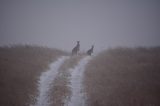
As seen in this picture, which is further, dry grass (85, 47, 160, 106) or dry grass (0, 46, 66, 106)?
dry grass (85, 47, 160, 106)

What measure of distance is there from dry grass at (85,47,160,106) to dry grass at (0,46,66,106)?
4518mm

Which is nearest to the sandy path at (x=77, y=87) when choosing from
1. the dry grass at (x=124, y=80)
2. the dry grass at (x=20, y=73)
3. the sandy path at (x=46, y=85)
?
the dry grass at (x=124, y=80)

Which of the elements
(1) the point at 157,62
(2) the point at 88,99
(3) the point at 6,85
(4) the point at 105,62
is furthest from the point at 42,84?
(1) the point at 157,62

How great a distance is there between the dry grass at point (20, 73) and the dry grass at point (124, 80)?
4518 mm

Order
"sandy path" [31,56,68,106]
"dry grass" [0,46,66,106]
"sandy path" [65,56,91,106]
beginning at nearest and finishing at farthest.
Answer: "dry grass" [0,46,66,106] < "sandy path" [31,56,68,106] < "sandy path" [65,56,91,106]

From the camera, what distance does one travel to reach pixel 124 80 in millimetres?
18656

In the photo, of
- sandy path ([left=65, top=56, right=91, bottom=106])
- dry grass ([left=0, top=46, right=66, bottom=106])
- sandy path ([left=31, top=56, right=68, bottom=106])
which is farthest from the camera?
sandy path ([left=65, top=56, right=91, bottom=106])

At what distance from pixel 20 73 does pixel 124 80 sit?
9.05 m

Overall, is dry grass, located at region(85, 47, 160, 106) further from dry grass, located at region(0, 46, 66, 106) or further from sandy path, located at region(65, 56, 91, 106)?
dry grass, located at region(0, 46, 66, 106)

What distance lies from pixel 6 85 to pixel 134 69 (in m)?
12.2

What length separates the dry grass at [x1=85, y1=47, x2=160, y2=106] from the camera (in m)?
15.2

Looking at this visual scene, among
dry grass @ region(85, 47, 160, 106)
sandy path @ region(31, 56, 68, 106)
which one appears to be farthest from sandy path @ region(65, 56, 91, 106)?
sandy path @ region(31, 56, 68, 106)

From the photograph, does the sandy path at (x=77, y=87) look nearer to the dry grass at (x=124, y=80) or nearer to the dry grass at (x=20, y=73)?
the dry grass at (x=124, y=80)

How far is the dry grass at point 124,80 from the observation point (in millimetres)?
15242
